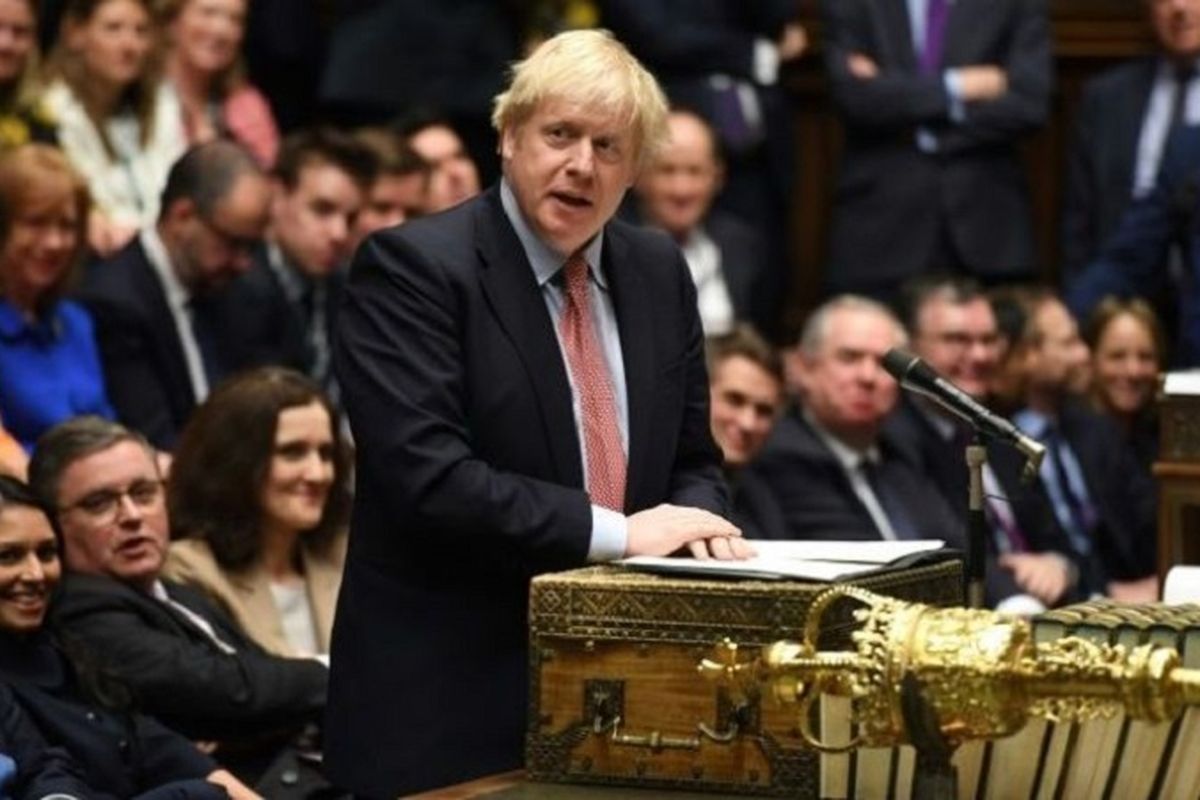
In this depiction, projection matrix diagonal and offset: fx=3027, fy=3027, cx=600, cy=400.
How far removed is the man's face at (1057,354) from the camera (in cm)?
790

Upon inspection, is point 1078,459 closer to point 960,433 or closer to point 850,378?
point 960,433

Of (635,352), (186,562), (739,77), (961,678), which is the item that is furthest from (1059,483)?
(961,678)

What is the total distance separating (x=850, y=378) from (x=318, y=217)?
55.5 inches

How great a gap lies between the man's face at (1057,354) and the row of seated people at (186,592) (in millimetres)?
2437

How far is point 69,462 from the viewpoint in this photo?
18.0 feet

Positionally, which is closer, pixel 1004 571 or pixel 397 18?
pixel 1004 571

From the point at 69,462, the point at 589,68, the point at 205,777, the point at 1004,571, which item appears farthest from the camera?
the point at 1004,571

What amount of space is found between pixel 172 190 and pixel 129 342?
0.43 metres

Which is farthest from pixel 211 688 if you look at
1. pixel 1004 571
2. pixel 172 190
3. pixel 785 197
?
pixel 785 197

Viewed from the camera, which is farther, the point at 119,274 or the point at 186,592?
the point at 119,274

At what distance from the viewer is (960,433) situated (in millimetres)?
7645

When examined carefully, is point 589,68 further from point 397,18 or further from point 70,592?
point 397,18

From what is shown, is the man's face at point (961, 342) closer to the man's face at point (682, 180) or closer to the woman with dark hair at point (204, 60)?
the man's face at point (682, 180)

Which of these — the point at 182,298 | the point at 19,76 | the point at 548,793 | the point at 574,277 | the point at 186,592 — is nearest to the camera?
the point at 548,793
